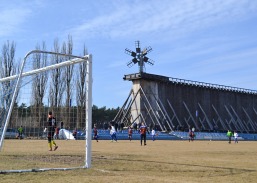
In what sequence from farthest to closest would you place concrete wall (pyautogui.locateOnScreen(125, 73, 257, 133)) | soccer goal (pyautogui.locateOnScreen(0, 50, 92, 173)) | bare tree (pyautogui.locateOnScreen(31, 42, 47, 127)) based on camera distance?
concrete wall (pyautogui.locateOnScreen(125, 73, 257, 133)), bare tree (pyautogui.locateOnScreen(31, 42, 47, 127)), soccer goal (pyautogui.locateOnScreen(0, 50, 92, 173))

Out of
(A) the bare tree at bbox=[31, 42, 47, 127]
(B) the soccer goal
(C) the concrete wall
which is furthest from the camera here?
(C) the concrete wall

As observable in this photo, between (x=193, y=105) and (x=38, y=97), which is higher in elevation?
(x=193, y=105)

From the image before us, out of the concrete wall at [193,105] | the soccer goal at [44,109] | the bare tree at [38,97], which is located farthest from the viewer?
the concrete wall at [193,105]

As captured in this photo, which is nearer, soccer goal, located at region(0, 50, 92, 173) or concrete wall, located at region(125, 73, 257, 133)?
soccer goal, located at region(0, 50, 92, 173)

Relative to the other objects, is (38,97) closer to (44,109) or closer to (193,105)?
(44,109)

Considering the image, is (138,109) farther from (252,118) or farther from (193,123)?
(252,118)

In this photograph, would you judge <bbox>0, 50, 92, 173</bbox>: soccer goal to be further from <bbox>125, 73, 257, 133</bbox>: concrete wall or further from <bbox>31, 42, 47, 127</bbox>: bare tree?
<bbox>125, 73, 257, 133</bbox>: concrete wall

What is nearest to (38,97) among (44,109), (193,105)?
(44,109)

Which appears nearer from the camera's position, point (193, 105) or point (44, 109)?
point (44, 109)

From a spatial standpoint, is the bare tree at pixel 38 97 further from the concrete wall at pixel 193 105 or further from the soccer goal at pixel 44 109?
the concrete wall at pixel 193 105

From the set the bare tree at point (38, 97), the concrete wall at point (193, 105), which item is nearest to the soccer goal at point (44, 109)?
the bare tree at point (38, 97)

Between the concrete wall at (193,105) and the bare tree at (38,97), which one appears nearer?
the bare tree at (38,97)

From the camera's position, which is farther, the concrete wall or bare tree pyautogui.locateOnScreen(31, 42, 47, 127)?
the concrete wall

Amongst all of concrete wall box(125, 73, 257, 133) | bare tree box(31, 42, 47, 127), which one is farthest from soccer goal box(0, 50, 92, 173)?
concrete wall box(125, 73, 257, 133)
